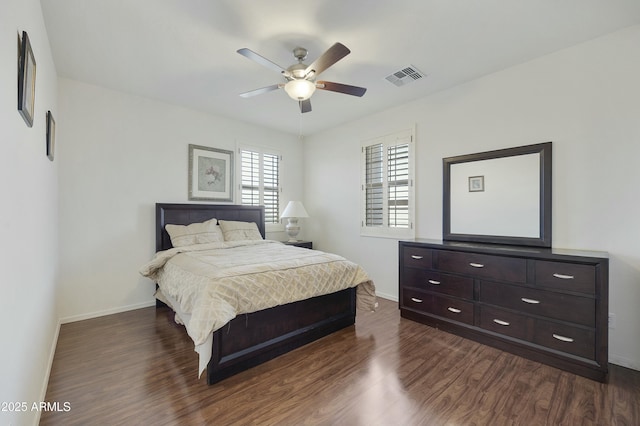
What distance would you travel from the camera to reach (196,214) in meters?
4.12

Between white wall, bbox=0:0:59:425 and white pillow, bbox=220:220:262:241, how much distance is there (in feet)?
6.74

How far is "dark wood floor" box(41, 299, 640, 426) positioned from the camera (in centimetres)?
174

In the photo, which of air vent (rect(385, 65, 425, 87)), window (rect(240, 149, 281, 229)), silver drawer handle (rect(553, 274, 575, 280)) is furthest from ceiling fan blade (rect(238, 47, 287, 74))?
silver drawer handle (rect(553, 274, 575, 280))

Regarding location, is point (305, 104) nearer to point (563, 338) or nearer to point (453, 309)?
point (453, 309)

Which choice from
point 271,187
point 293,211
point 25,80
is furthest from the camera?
point 271,187

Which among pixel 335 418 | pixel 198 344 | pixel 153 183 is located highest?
pixel 153 183

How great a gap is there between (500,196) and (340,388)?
8.31 feet

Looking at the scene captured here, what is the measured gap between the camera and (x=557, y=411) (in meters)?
1.79

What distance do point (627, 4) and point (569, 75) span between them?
618mm

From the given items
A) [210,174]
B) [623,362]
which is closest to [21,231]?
[210,174]

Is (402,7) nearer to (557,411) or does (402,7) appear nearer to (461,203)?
(461,203)

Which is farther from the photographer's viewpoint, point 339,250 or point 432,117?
point 339,250

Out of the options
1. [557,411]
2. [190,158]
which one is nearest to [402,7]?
[557,411]

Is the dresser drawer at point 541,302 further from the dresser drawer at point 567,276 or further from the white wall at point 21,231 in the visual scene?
the white wall at point 21,231
